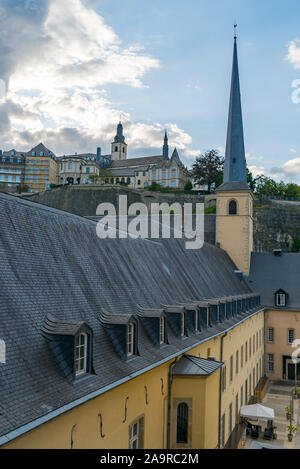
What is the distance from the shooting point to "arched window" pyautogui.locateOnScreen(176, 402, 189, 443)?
14422mm

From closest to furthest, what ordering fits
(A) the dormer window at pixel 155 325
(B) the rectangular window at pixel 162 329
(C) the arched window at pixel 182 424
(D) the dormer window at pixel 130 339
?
(D) the dormer window at pixel 130 339, (A) the dormer window at pixel 155 325, (B) the rectangular window at pixel 162 329, (C) the arched window at pixel 182 424

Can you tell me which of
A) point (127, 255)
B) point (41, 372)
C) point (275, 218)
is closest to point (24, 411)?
point (41, 372)

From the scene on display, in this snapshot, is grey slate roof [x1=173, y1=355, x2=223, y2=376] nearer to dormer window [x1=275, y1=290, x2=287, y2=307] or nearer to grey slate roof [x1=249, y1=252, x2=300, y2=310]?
dormer window [x1=275, y1=290, x2=287, y2=307]

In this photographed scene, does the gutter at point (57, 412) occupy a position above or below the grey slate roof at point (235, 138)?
below

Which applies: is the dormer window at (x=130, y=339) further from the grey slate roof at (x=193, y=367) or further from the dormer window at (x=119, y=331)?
the grey slate roof at (x=193, y=367)

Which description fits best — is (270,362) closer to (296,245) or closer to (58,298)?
(296,245)

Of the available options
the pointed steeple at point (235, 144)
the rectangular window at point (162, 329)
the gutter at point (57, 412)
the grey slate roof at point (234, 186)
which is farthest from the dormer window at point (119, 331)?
the pointed steeple at point (235, 144)

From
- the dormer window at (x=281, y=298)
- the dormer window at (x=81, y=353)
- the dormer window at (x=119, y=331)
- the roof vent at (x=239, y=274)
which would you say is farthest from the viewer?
the dormer window at (x=281, y=298)

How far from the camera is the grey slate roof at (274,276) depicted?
41.8 meters

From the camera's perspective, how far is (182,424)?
14.5 metres

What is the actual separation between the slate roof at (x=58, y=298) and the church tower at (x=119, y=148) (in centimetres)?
14689

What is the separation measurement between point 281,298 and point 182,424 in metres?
29.2

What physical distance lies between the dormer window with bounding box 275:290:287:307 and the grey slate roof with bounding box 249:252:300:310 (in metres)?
0.38
